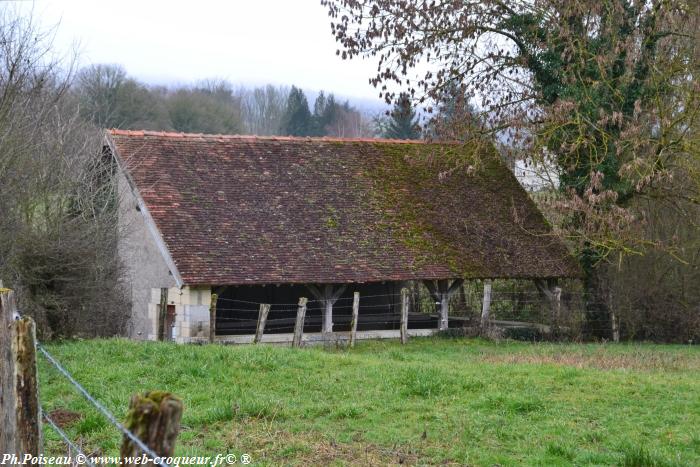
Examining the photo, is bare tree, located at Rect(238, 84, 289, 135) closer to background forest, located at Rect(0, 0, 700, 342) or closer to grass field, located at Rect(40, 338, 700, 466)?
background forest, located at Rect(0, 0, 700, 342)

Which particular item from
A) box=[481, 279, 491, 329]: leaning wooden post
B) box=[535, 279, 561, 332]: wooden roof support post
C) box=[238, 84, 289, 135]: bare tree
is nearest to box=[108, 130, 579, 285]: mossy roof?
box=[481, 279, 491, 329]: leaning wooden post

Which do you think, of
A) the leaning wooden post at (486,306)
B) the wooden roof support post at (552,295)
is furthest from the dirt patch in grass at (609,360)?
the wooden roof support post at (552,295)

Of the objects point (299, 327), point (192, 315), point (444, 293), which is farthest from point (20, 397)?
point (444, 293)

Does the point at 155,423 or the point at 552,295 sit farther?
the point at 552,295

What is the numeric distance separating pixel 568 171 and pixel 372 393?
13314 millimetres

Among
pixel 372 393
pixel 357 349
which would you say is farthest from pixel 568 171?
pixel 372 393

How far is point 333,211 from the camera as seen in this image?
23.1m

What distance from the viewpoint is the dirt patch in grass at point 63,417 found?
9398 mm

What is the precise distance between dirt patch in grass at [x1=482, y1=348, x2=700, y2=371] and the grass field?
276 millimetres

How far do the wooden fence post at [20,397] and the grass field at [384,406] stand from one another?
8.42 feet

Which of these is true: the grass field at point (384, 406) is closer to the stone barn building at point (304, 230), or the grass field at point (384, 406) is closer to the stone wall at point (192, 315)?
the stone wall at point (192, 315)

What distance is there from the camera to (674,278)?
22.7m

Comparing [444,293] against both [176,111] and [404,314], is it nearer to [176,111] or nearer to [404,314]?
[404,314]

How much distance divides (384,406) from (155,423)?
6205 mm
